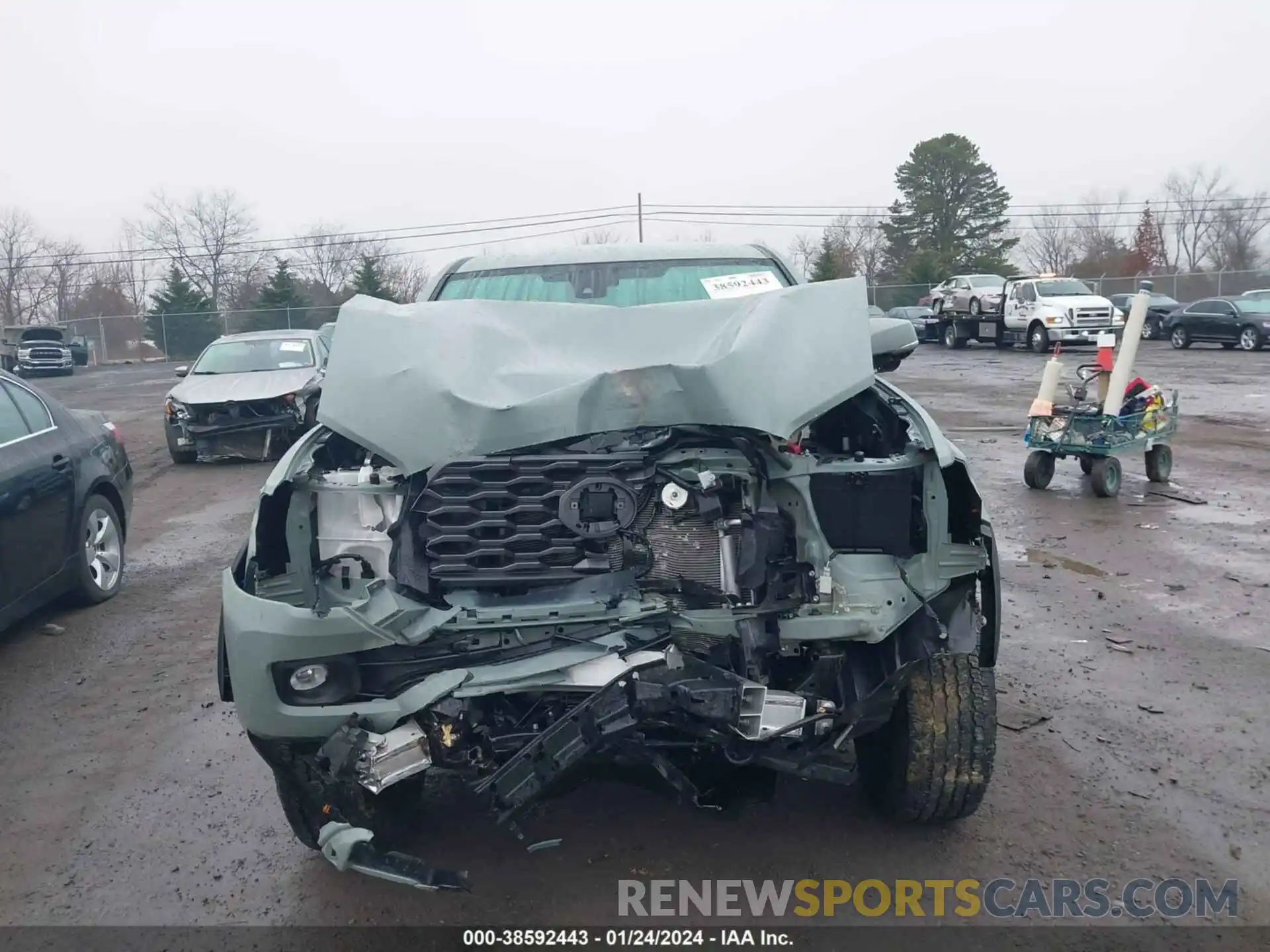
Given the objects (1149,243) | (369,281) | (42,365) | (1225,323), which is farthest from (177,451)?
(1149,243)

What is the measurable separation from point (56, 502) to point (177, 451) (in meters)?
6.65

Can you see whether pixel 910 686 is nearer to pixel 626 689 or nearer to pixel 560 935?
pixel 626 689

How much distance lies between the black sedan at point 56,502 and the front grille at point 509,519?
321cm

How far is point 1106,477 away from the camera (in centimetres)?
852

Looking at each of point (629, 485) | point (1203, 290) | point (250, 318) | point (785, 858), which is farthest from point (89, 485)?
point (1203, 290)

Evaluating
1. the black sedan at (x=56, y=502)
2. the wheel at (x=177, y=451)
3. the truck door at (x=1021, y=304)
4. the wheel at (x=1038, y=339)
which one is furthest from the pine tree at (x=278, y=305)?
the black sedan at (x=56, y=502)

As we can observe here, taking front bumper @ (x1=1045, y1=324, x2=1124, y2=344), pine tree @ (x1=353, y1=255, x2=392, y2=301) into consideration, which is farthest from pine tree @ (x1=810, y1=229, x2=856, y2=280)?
pine tree @ (x1=353, y1=255, x2=392, y2=301)

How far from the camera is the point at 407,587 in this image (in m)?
3.00

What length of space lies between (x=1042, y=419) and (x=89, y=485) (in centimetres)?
738

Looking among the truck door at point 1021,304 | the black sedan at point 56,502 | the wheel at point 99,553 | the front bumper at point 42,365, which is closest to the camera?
the black sedan at point 56,502

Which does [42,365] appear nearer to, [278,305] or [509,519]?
[278,305]

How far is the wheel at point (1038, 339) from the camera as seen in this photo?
27.2 metres

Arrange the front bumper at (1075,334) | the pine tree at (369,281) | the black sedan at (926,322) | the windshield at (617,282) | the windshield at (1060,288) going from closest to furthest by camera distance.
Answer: the windshield at (617,282) → the front bumper at (1075,334) → the windshield at (1060,288) → the black sedan at (926,322) → the pine tree at (369,281)

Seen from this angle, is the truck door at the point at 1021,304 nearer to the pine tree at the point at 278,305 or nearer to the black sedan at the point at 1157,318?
the black sedan at the point at 1157,318
